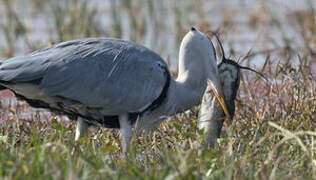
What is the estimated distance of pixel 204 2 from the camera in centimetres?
1180

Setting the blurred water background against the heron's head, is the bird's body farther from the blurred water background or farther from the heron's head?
the blurred water background

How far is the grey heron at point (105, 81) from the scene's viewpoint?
5094mm

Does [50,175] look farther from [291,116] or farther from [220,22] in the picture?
[220,22]

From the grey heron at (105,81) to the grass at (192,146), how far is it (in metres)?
0.14

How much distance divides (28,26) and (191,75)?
562 centimetres

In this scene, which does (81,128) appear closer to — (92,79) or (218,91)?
(92,79)

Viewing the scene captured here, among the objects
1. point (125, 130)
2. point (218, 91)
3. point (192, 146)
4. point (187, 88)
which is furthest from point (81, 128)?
point (192, 146)

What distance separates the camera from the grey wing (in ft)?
16.7

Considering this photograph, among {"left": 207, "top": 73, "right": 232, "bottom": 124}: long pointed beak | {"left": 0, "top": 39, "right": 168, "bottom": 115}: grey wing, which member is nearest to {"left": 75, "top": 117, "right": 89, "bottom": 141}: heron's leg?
{"left": 0, "top": 39, "right": 168, "bottom": 115}: grey wing

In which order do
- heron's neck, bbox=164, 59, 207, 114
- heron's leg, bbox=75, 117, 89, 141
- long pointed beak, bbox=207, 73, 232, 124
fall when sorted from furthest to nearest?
heron's neck, bbox=164, 59, 207, 114, heron's leg, bbox=75, 117, 89, 141, long pointed beak, bbox=207, 73, 232, 124

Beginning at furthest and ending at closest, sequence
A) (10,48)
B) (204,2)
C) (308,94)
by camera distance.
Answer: (204,2)
(10,48)
(308,94)

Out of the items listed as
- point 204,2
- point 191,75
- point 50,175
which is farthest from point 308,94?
point 204,2

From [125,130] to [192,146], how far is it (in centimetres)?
129

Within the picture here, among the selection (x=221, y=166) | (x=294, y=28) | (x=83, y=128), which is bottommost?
(x=221, y=166)
